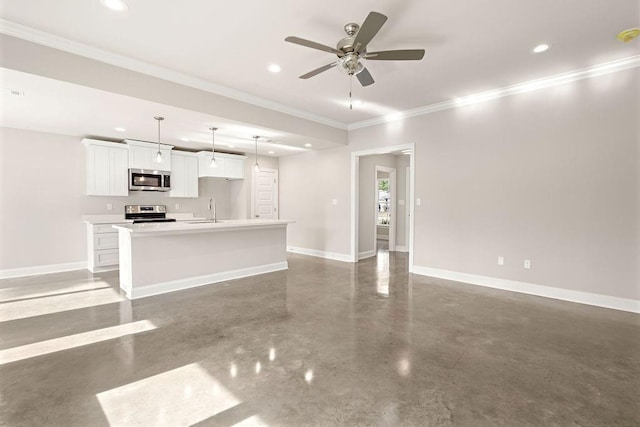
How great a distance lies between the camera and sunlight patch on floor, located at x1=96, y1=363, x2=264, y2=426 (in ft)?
5.82

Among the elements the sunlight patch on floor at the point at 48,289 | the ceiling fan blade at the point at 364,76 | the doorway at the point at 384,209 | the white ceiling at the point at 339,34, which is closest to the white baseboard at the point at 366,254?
the doorway at the point at 384,209

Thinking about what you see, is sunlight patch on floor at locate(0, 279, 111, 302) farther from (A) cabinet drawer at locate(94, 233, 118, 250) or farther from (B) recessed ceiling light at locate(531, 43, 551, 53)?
(B) recessed ceiling light at locate(531, 43, 551, 53)

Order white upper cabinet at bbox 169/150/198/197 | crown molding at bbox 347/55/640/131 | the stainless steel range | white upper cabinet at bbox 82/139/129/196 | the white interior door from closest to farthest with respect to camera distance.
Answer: crown molding at bbox 347/55/640/131
white upper cabinet at bbox 82/139/129/196
the stainless steel range
white upper cabinet at bbox 169/150/198/197
the white interior door

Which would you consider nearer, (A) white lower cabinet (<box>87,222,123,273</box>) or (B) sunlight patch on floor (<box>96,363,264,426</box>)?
(B) sunlight patch on floor (<box>96,363,264,426</box>)

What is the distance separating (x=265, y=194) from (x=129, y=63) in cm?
481

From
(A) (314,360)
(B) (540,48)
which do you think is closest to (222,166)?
(A) (314,360)

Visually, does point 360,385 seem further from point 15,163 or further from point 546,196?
point 15,163

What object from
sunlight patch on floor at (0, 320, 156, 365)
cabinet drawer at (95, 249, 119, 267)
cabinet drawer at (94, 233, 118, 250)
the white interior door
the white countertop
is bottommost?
sunlight patch on floor at (0, 320, 156, 365)

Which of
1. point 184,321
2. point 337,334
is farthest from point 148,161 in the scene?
point 337,334

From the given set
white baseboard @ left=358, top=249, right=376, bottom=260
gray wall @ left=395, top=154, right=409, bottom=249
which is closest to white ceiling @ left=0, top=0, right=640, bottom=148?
white baseboard @ left=358, top=249, right=376, bottom=260

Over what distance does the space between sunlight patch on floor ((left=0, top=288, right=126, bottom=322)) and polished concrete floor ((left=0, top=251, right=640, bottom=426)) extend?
0.08 feet

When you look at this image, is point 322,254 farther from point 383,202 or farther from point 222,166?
point 383,202

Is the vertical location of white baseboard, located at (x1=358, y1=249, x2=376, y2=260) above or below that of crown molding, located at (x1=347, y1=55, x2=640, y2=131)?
below

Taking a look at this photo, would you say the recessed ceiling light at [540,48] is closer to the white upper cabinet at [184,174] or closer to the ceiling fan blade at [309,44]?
the ceiling fan blade at [309,44]
